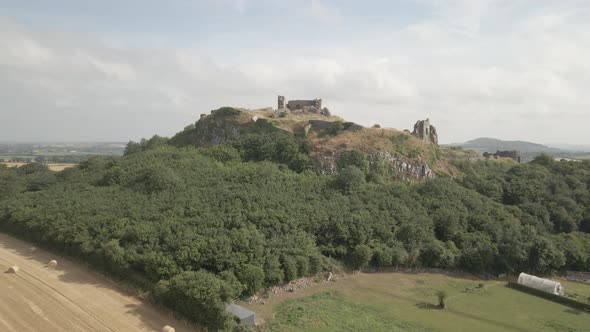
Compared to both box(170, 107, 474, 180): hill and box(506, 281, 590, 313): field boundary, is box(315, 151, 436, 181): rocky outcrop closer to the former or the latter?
box(170, 107, 474, 180): hill

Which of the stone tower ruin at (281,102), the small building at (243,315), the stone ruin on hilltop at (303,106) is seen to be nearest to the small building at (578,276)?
the small building at (243,315)

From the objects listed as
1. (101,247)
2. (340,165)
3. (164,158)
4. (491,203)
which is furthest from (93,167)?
(491,203)

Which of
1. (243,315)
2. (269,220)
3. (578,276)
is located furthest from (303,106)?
(243,315)

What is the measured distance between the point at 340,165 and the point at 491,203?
15.8 m

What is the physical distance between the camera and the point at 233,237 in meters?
25.5

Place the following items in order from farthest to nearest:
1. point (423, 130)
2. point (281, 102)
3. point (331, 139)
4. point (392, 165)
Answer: point (281, 102) → point (423, 130) → point (331, 139) → point (392, 165)

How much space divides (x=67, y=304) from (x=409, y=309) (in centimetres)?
2004

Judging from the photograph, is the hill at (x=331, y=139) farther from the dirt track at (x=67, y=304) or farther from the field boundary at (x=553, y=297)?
the dirt track at (x=67, y=304)

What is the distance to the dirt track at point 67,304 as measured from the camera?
19.8 m

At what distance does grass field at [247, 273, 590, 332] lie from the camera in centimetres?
2173

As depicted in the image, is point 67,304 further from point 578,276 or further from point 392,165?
point 578,276

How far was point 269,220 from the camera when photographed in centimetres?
2945

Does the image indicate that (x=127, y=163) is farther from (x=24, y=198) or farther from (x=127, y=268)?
(x=127, y=268)

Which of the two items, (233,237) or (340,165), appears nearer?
(233,237)
